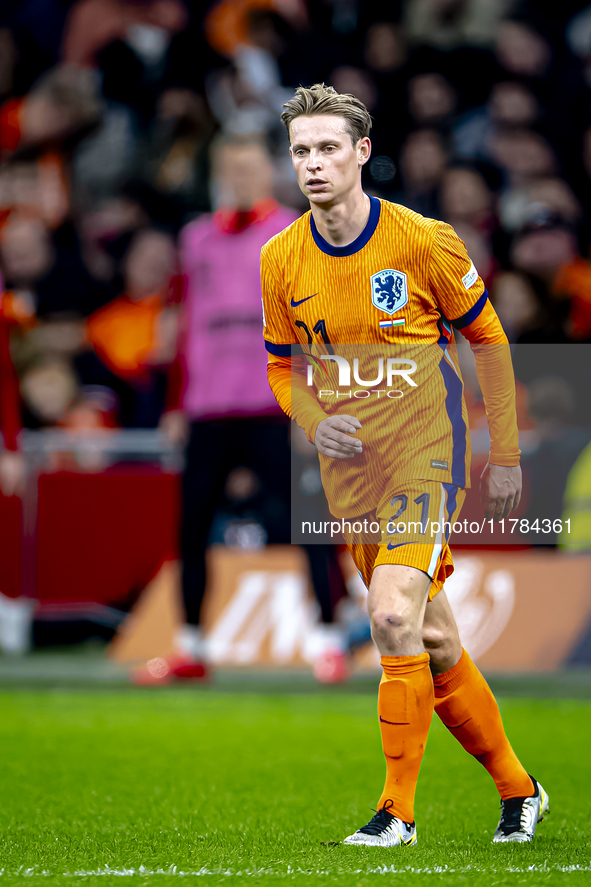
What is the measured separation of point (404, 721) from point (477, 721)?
30 cm

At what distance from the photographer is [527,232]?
9445 millimetres

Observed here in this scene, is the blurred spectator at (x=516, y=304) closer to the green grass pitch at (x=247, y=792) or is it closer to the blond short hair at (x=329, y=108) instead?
the green grass pitch at (x=247, y=792)

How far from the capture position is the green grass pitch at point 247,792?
9.75ft

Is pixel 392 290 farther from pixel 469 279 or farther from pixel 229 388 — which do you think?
pixel 229 388

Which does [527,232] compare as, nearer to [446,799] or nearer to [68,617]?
[68,617]

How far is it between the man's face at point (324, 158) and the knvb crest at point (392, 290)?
26 cm

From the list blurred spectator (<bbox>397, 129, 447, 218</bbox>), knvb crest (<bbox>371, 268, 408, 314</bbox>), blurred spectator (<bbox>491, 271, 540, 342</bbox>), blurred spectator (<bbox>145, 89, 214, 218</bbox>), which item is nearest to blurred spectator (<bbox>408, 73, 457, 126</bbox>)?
blurred spectator (<bbox>397, 129, 447, 218</bbox>)

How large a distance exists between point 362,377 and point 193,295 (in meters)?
3.43

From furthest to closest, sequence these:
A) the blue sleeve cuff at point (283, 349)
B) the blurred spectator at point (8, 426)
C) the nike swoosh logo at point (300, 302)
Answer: the blurred spectator at point (8, 426) → the blue sleeve cuff at point (283, 349) → the nike swoosh logo at point (300, 302)

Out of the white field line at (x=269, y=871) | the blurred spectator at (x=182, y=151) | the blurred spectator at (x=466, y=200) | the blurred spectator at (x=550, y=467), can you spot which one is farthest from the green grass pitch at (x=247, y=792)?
the blurred spectator at (x=182, y=151)

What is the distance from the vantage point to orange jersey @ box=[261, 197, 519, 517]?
336 centimetres

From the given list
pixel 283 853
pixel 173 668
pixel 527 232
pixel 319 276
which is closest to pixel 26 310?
pixel 173 668

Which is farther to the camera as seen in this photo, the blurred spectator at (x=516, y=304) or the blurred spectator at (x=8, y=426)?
the blurred spectator at (x=516, y=304)

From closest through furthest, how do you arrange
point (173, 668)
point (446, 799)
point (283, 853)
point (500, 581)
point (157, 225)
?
point (283, 853)
point (446, 799)
point (173, 668)
point (500, 581)
point (157, 225)
